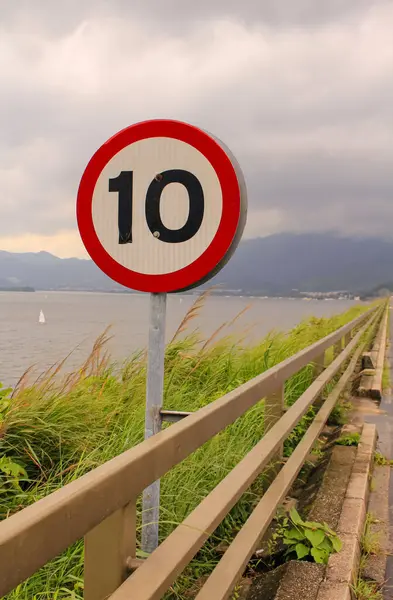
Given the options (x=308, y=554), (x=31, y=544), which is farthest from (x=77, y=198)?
(x=308, y=554)

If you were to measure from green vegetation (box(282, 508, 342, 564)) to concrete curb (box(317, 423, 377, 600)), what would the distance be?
0.18ft

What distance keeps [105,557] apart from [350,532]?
250 cm

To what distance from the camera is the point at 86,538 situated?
1.59 m

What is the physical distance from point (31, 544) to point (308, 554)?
2647 millimetres

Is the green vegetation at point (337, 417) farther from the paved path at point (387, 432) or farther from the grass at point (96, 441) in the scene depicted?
the grass at point (96, 441)

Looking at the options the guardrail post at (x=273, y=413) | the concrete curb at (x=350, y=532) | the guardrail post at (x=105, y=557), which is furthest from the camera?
the guardrail post at (x=273, y=413)

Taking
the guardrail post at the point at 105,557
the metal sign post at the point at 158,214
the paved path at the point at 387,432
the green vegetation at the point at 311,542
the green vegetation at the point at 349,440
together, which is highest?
the metal sign post at the point at 158,214

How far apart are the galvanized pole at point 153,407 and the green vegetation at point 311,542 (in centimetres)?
102

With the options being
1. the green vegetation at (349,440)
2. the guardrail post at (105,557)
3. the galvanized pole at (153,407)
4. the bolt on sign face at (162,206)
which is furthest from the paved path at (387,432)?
the guardrail post at (105,557)

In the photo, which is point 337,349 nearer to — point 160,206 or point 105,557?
point 160,206

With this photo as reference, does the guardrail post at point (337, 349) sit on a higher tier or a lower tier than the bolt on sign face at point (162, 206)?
lower

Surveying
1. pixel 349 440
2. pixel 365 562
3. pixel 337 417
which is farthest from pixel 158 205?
pixel 337 417

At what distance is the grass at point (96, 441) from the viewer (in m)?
3.35

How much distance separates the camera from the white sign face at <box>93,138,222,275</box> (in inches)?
110
